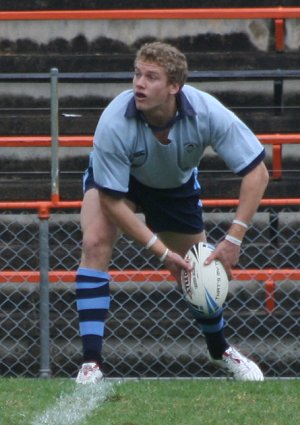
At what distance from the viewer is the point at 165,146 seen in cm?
543

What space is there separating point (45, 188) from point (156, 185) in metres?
2.71

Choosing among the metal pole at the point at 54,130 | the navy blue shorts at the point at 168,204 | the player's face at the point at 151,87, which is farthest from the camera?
the metal pole at the point at 54,130

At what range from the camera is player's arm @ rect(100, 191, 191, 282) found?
17.6 ft

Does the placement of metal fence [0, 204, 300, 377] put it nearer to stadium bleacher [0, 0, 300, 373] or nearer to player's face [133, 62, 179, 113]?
stadium bleacher [0, 0, 300, 373]

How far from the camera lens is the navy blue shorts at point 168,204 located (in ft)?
18.7

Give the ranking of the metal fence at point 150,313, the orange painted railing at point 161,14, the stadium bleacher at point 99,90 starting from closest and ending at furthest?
the metal fence at point 150,313 < the stadium bleacher at point 99,90 < the orange painted railing at point 161,14

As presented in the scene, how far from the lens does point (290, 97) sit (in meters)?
8.71

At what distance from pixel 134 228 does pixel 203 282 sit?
15.5 inches

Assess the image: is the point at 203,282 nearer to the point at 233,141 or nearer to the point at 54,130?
the point at 233,141

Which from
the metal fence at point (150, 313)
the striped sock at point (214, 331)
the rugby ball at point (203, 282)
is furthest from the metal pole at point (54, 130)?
the rugby ball at point (203, 282)

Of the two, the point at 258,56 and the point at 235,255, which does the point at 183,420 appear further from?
the point at 258,56

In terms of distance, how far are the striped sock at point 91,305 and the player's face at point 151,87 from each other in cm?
81

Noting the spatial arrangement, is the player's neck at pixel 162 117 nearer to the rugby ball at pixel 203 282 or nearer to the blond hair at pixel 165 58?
the blond hair at pixel 165 58

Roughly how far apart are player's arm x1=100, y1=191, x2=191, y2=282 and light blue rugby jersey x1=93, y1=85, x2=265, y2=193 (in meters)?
0.07
